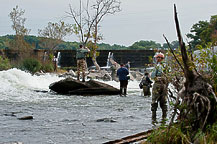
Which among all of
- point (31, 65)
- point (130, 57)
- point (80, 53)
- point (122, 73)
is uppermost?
point (130, 57)

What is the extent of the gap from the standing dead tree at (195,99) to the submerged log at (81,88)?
15948 millimetres

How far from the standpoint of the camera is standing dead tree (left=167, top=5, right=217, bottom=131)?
6.33 metres

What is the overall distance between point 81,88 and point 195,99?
653 inches

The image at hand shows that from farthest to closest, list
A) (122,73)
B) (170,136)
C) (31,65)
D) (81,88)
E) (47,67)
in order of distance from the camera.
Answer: (47,67) → (31,65) → (81,88) → (122,73) → (170,136)

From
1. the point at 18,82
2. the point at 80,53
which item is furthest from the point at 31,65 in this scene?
the point at 80,53

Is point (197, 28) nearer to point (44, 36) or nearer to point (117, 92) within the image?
point (44, 36)

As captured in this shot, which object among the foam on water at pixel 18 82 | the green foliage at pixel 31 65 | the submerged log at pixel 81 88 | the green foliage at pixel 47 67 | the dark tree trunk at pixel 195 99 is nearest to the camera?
the dark tree trunk at pixel 195 99

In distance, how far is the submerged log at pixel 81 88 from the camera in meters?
22.5

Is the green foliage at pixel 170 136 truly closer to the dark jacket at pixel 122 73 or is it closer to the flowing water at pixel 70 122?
the flowing water at pixel 70 122

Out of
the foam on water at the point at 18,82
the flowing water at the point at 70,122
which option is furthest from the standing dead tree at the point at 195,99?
the foam on water at the point at 18,82

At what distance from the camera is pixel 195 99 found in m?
6.29

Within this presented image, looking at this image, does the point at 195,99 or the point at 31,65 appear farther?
the point at 31,65

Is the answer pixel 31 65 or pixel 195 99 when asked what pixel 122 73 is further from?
pixel 31 65

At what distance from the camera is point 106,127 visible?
10.7m
